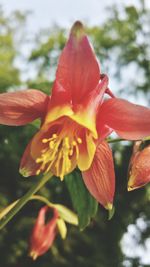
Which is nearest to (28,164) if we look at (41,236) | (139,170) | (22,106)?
(22,106)

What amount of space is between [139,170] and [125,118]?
11cm

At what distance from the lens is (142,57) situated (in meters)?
11.2

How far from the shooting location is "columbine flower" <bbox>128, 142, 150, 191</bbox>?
1035 mm

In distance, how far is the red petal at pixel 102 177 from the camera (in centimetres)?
106

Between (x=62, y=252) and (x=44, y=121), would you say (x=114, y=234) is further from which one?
(x=44, y=121)

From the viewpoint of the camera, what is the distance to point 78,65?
1004mm

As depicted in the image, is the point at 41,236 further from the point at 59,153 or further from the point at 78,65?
the point at 78,65

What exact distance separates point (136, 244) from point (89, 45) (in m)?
3.75

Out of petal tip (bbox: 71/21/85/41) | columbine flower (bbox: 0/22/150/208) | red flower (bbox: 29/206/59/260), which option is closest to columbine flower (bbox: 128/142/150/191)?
columbine flower (bbox: 0/22/150/208)

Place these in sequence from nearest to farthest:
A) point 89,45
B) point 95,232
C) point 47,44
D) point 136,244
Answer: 1. point 89,45
2. point 95,232
3. point 136,244
4. point 47,44

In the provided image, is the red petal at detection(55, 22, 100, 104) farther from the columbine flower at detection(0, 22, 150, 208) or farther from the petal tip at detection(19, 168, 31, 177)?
the petal tip at detection(19, 168, 31, 177)

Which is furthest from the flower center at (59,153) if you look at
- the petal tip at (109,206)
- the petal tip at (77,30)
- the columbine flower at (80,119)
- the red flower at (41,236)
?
the red flower at (41,236)

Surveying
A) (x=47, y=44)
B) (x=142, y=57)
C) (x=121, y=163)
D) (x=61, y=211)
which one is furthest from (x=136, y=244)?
(x=47, y=44)

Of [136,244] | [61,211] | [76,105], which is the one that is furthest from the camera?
[136,244]
